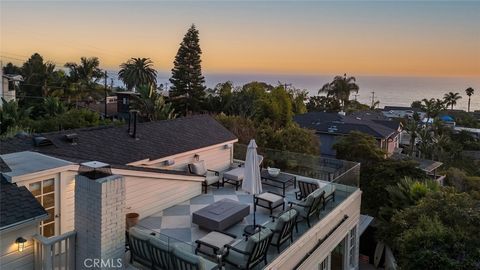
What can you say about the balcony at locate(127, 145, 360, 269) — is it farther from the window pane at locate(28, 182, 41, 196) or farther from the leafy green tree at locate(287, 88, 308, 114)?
the leafy green tree at locate(287, 88, 308, 114)

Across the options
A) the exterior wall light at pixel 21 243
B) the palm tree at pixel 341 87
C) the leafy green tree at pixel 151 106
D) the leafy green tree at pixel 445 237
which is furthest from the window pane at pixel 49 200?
the palm tree at pixel 341 87

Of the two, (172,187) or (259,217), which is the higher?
(172,187)

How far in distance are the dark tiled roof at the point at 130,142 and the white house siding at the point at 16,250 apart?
7.95 feet

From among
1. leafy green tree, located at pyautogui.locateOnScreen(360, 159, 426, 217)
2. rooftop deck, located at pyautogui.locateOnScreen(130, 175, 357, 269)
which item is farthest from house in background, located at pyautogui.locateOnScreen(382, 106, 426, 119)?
rooftop deck, located at pyautogui.locateOnScreen(130, 175, 357, 269)

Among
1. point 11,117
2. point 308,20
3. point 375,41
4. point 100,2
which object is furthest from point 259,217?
point 375,41

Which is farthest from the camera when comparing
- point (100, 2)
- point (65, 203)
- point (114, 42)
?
point (114, 42)

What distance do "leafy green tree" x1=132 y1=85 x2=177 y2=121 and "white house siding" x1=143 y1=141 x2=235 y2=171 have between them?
1357 centimetres

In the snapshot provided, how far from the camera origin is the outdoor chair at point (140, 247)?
6043 millimetres

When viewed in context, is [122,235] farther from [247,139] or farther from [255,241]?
[247,139]

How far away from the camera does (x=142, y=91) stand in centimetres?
2728

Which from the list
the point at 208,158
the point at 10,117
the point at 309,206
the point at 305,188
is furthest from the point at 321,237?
the point at 10,117

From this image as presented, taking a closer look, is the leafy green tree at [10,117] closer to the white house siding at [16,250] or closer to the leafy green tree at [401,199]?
the white house siding at [16,250]

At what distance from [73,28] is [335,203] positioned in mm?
20831

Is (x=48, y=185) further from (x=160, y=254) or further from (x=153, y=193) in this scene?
(x=153, y=193)
